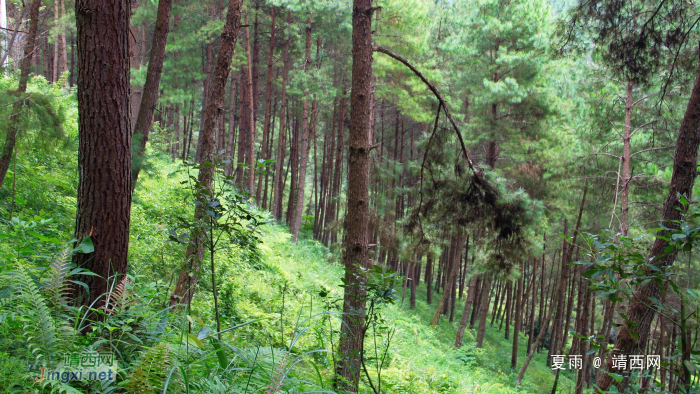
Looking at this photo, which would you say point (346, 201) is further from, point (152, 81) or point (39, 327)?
point (39, 327)

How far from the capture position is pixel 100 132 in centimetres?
290


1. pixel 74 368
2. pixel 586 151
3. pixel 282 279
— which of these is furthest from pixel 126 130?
pixel 586 151

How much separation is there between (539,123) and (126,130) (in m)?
14.2

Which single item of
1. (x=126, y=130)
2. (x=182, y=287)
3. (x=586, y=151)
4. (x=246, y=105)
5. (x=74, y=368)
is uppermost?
(x=246, y=105)

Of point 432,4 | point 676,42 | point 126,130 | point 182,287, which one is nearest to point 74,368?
point 126,130

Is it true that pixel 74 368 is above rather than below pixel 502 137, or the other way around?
below

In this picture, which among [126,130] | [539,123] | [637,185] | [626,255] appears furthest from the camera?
[539,123]

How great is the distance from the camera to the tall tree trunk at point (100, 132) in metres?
2.86

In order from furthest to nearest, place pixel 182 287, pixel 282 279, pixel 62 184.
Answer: pixel 282 279, pixel 62 184, pixel 182 287

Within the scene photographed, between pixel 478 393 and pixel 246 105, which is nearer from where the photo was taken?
pixel 478 393

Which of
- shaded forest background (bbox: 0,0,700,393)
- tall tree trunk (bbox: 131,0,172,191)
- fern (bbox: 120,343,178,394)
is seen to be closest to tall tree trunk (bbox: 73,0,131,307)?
shaded forest background (bbox: 0,0,700,393)

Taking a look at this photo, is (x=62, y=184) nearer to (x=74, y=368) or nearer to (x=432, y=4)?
(x=74, y=368)

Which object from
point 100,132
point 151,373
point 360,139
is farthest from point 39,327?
point 360,139

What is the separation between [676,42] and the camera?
5520mm
